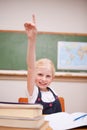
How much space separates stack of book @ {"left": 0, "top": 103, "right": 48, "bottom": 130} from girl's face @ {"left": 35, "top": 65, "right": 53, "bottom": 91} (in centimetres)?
78

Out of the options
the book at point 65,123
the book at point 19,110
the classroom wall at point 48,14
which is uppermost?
the classroom wall at point 48,14

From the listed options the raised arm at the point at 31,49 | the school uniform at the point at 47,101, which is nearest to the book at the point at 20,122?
the raised arm at the point at 31,49

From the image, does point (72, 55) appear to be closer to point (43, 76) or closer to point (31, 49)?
point (43, 76)

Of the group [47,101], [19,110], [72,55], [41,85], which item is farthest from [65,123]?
[72,55]

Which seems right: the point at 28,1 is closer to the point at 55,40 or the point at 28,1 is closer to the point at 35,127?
A: the point at 55,40

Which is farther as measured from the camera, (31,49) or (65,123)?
(31,49)

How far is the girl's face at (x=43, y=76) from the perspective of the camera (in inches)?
52.2

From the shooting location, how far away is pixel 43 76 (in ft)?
4.39

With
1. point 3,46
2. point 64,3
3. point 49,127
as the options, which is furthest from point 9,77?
point 49,127

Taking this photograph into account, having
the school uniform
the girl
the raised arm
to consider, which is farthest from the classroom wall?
the raised arm

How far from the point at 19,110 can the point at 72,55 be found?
285cm

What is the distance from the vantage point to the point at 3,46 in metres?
3.30

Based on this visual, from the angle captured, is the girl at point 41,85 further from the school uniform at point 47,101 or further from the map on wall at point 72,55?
the map on wall at point 72,55

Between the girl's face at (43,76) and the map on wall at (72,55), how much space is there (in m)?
1.94
